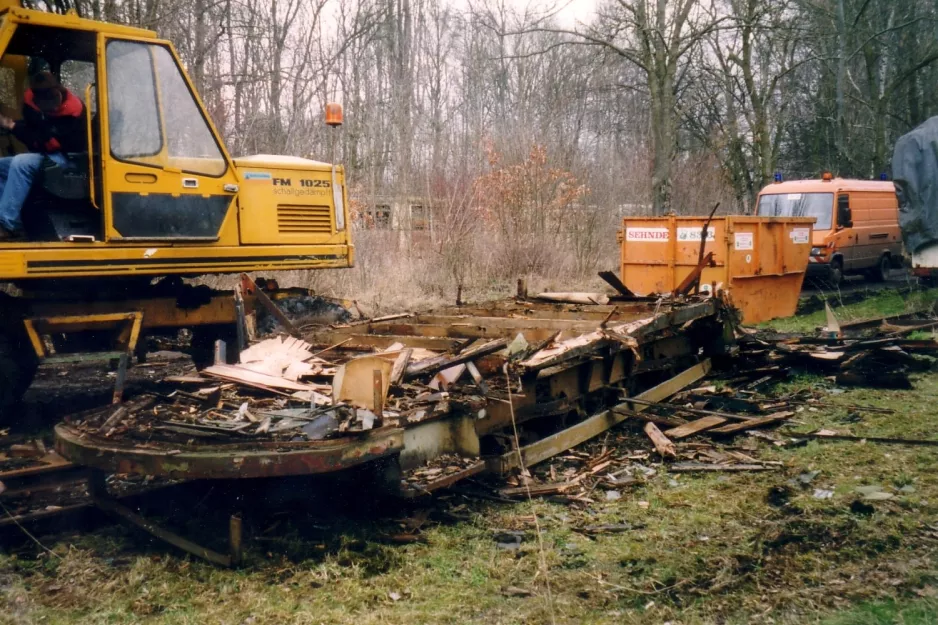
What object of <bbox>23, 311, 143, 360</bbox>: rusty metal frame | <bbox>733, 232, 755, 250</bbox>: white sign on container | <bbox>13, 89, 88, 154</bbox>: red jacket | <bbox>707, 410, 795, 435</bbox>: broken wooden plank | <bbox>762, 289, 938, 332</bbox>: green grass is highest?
<bbox>13, 89, 88, 154</bbox>: red jacket

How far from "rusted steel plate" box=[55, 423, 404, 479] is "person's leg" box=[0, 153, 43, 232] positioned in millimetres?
3155

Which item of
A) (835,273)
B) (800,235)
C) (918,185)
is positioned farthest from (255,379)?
(835,273)

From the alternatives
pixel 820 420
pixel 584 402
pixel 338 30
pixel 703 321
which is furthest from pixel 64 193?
pixel 338 30

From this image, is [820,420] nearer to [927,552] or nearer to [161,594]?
[927,552]

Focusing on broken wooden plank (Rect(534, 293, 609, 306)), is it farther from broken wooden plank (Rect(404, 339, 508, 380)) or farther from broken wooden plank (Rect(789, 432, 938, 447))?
broken wooden plank (Rect(404, 339, 508, 380))

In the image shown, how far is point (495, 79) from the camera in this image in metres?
30.7

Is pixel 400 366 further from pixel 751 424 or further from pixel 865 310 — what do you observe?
pixel 865 310

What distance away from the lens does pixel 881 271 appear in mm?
19547

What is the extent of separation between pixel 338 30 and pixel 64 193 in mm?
16181

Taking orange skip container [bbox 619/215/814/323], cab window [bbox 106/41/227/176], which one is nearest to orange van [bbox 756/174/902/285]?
orange skip container [bbox 619/215/814/323]

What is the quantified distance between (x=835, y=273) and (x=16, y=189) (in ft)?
52.4

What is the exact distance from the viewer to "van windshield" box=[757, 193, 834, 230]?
58.1 ft

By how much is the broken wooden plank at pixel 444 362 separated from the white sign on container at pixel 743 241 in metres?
8.01

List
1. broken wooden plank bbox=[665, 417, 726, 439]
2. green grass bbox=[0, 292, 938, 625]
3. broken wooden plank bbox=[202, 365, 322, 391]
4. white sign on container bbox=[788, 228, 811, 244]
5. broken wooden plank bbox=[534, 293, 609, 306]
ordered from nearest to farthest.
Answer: green grass bbox=[0, 292, 938, 625]
broken wooden plank bbox=[202, 365, 322, 391]
broken wooden plank bbox=[665, 417, 726, 439]
broken wooden plank bbox=[534, 293, 609, 306]
white sign on container bbox=[788, 228, 811, 244]
